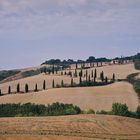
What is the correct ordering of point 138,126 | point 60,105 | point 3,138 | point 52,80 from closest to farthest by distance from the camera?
point 3,138, point 138,126, point 60,105, point 52,80

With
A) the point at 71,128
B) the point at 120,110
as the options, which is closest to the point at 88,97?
the point at 120,110

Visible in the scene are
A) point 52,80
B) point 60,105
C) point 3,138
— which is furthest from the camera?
point 52,80

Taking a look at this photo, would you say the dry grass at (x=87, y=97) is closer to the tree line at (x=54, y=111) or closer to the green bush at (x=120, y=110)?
the tree line at (x=54, y=111)

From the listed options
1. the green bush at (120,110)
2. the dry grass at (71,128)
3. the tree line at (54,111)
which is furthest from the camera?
the tree line at (54,111)

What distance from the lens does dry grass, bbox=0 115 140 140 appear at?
67938 mm

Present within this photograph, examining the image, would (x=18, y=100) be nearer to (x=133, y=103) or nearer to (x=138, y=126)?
(x=133, y=103)

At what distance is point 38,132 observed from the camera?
70062 millimetres

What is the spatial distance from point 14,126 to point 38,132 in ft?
17.6

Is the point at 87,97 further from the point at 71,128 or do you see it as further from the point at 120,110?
the point at 71,128

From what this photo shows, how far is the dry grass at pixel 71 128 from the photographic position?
223ft

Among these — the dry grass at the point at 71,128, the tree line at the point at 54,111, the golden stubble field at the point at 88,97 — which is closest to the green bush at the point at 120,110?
the tree line at the point at 54,111

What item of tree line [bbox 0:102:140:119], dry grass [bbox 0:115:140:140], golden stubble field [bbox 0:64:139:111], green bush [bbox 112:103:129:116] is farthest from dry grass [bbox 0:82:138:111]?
dry grass [bbox 0:115:140:140]

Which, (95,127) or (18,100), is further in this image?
(18,100)

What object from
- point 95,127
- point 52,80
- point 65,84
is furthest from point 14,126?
point 52,80
